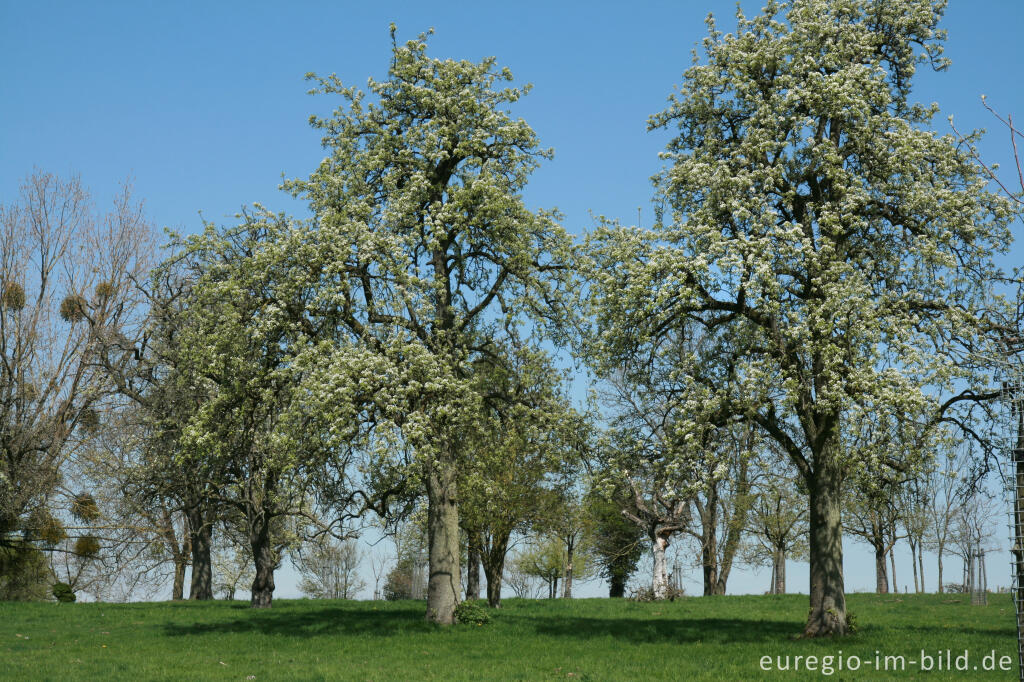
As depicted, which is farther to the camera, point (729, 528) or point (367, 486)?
point (729, 528)

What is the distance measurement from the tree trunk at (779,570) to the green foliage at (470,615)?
96.5 ft

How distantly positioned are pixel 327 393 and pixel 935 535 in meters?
45.1

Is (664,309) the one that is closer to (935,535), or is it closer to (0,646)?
(0,646)

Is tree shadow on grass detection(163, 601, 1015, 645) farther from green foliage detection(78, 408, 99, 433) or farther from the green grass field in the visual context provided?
green foliage detection(78, 408, 99, 433)

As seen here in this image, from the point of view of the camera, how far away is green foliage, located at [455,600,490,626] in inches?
1056

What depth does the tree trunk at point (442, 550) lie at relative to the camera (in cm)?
2703

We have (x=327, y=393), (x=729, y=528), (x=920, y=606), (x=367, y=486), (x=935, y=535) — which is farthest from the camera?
(x=935, y=535)

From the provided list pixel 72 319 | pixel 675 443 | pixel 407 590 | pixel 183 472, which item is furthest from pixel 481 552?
pixel 407 590

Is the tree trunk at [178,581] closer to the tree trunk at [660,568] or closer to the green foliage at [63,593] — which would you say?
the green foliage at [63,593]

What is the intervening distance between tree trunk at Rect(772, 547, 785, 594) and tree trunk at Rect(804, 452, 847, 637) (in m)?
28.9

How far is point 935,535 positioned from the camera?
5419 cm

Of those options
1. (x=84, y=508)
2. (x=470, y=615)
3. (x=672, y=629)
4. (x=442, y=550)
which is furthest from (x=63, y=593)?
(x=672, y=629)

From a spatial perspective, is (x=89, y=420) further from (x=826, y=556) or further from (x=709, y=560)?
(x=826, y=556)

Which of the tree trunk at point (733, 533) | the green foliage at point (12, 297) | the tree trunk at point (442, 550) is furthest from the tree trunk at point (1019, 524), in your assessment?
the green foliage at point (12, 297)
